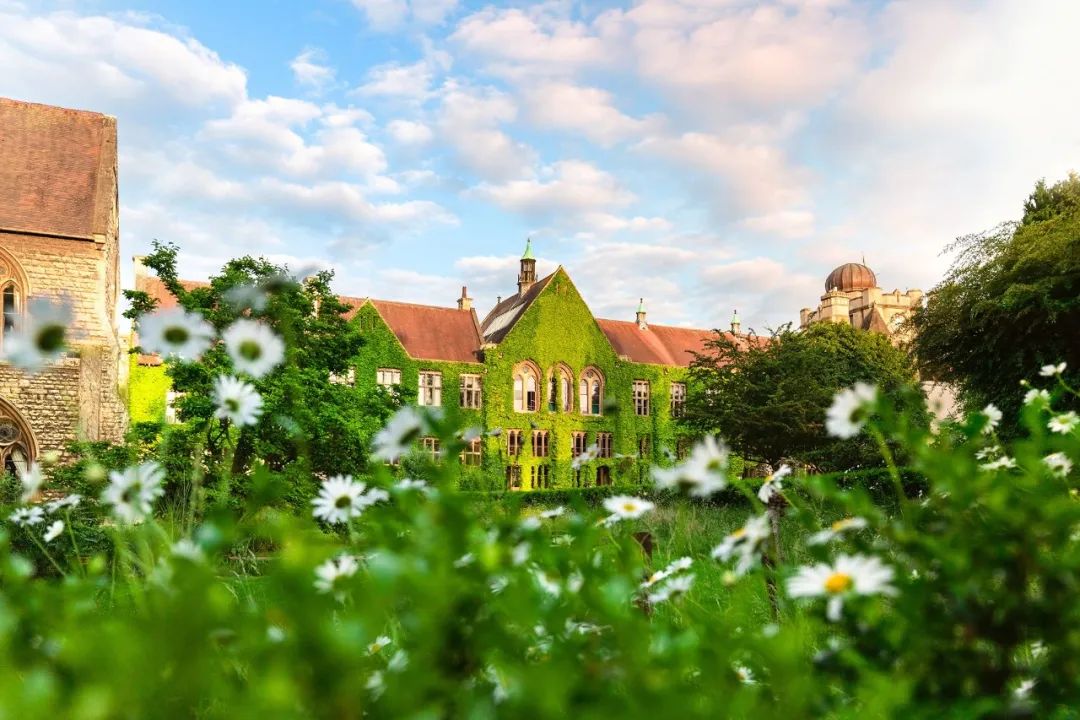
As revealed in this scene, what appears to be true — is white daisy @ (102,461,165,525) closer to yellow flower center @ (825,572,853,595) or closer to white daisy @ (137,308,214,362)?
white daisy @ (137,308,214,362)

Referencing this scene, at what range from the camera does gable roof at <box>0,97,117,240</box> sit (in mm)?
19484

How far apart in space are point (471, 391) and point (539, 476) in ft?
16.0

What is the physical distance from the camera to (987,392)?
1767cm

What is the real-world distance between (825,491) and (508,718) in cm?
74

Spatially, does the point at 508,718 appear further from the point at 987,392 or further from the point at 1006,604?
the point at 987,392

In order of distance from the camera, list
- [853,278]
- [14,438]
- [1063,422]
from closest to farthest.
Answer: [1063,422]
[14,438]
[853,278]

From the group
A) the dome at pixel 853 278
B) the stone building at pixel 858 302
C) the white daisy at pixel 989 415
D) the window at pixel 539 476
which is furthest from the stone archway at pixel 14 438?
the dome at pixel 853 278

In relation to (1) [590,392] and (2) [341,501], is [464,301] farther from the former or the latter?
(2) [341,501]

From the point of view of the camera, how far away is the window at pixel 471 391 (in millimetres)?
34312

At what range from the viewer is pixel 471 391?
34406 millimetres

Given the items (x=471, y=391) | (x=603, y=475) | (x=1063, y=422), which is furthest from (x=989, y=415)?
(x=603, y=475)

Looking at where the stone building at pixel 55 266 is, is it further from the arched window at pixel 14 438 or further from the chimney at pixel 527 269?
the chimney at pixel 527 269

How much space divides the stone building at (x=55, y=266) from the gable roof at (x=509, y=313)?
1770cm

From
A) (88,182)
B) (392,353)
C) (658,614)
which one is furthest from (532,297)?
(658,614)
